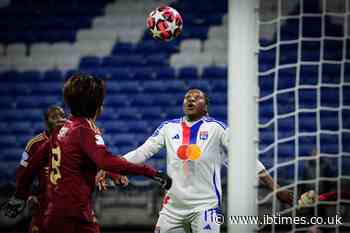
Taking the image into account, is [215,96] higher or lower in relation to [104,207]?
higher

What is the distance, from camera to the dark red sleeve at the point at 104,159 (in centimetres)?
353

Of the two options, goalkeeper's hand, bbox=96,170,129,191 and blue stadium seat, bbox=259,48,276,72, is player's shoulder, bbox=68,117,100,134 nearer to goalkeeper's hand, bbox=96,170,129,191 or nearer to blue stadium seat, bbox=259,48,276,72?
goalkeeper's hand, bbox=96,170,129,191

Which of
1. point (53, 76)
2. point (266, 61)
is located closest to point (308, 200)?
point (266, 61)

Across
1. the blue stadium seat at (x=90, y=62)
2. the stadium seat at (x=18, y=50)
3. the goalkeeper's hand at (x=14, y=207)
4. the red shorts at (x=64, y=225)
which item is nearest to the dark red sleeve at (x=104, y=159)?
the red shorts at (x=64, y=225)

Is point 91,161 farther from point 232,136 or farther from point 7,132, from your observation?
point 7,132

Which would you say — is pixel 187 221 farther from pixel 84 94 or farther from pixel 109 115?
pixel 109 115

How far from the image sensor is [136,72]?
1107 centimetres

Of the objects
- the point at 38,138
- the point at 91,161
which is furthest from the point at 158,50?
the point at 91,161

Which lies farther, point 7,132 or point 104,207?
point 7,132

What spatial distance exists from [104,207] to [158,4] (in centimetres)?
364

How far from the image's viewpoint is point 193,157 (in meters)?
5.01

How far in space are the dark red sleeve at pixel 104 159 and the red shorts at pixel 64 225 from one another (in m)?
0.32

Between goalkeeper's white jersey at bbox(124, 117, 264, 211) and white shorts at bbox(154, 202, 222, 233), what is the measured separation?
0.14 ft

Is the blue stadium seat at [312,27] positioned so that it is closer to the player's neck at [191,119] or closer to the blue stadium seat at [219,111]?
the blue stadium seat at [219,111]
